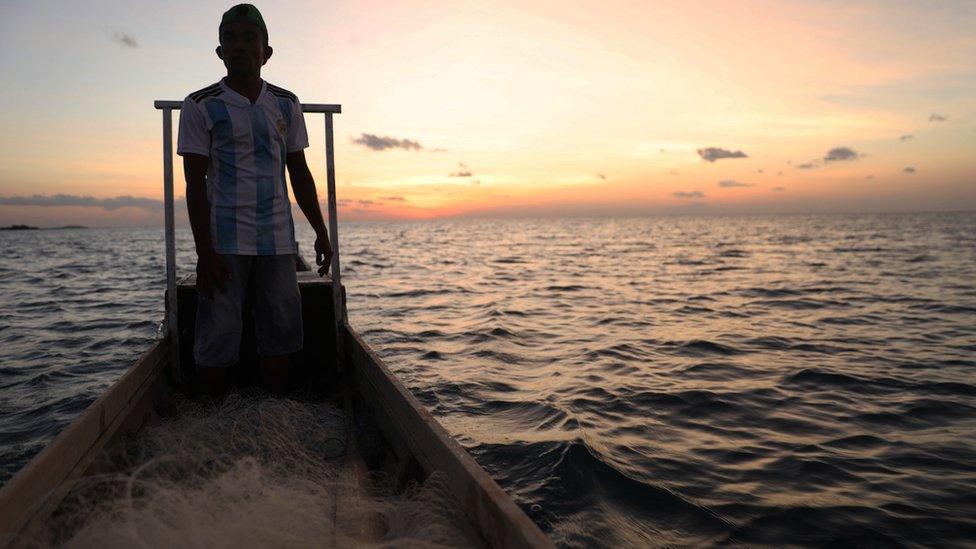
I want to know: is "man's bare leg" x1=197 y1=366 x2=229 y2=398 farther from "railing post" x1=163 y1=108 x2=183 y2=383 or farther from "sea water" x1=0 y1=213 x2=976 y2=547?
"sea water" x1=0 y1=213 x2=976 y2=547

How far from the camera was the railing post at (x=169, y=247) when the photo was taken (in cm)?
470

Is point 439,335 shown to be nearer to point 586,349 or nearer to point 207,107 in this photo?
point 586,349

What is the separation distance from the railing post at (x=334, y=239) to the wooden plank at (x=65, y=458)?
1540mm

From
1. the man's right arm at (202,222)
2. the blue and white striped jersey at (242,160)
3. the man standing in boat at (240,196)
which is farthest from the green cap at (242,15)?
the man's right arm at (202,222)

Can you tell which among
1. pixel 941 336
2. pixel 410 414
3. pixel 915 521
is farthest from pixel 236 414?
pixel 941 336

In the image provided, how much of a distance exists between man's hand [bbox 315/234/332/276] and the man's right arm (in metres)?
0.80

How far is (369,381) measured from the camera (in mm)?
4402

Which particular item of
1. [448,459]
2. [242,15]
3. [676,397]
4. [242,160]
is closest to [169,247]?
[242,160]

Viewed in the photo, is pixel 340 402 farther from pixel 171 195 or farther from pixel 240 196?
pixel 171 195

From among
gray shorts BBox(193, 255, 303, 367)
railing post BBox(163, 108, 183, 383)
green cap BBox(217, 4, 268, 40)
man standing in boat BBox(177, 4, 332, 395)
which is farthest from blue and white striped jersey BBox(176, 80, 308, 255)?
railing post BBox(163, 108, 183, 383)

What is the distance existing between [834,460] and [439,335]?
720cm

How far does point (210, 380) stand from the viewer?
4.08 m

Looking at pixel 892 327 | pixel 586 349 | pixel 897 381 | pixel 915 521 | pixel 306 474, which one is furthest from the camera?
pixel 892 327

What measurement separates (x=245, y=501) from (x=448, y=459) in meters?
0.80
